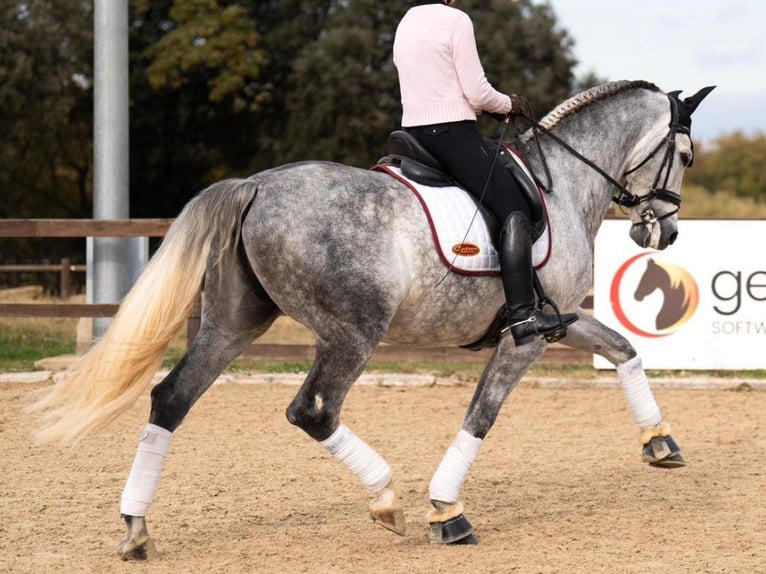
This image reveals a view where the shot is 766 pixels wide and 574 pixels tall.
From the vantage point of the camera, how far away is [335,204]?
5.15 meters

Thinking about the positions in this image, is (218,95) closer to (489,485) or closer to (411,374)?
(411,374)

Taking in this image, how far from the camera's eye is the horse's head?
6.15 metres

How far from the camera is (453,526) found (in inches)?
214

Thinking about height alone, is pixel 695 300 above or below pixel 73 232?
below

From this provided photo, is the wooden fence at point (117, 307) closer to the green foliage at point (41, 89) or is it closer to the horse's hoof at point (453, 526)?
the horse's hoof at point (453, 526)

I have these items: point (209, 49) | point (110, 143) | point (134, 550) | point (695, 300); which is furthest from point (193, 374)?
point (209, 49)

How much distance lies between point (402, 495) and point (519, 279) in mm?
1874

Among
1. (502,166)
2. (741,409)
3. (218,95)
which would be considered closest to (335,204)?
(502,166)

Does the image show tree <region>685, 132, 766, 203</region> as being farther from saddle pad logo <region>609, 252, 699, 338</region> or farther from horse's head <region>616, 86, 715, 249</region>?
horse's head <region>616, 86, 715, 249</region>

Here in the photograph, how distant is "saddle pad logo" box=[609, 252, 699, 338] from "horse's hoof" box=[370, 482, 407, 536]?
6519 mm

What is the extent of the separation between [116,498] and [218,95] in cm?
2195

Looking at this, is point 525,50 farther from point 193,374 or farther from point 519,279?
point 193,374

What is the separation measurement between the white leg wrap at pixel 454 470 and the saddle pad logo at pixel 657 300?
20.2 ft

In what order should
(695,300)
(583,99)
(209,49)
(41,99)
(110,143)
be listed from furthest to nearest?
(41,99), (209,49), (110,143), (695,300), (583,99)
